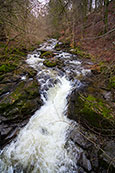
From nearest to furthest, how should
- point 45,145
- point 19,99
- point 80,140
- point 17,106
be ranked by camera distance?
point 80,140 → point 45,145 → point 17,106 → point 19,99

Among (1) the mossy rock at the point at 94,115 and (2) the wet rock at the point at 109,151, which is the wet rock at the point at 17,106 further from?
(2) the wet rock at the point at 109,151

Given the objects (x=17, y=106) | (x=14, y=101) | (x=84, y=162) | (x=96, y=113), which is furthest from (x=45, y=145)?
(x=14, y=101)

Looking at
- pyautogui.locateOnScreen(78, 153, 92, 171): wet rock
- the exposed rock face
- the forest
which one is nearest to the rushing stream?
the forest

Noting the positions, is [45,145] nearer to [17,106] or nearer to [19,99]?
[17,106]

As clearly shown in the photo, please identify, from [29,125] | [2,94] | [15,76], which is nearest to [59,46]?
[15,76]

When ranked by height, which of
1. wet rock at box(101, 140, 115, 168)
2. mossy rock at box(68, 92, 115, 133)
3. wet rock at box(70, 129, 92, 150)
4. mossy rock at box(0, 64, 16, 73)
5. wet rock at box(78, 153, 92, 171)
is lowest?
wet rock at box(78, 153, 92, 171)

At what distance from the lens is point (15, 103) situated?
4.01 meters

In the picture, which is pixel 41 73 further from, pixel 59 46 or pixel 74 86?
pixel 59 46

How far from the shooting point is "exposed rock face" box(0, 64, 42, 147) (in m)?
Result: 3.43

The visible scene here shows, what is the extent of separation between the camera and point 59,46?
42.0 ft

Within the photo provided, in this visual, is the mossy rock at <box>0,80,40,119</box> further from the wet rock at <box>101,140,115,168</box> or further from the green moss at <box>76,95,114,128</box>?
the wet rock at <box>101,140,115,168</box>

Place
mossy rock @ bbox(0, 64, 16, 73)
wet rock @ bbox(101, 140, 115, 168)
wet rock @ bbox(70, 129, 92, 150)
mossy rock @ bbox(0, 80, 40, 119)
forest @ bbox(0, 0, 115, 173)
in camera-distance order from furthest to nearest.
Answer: mossy rock @ bbox(0, 64, 16, 73) → mossy rock @ bbox(0, 80, 40, 119) → wet rock @ bbox(70, 129, 92, 150) → forest @ bbox(0, 0, 115, 173) → wet rock @ bbox(101, 140, 115, 168)

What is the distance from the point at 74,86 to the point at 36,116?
265cm

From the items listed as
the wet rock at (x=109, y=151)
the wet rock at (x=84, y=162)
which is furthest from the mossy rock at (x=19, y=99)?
the wet rock at (x=109, y=151)
